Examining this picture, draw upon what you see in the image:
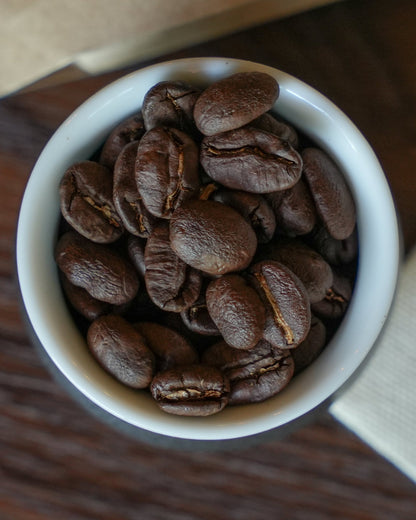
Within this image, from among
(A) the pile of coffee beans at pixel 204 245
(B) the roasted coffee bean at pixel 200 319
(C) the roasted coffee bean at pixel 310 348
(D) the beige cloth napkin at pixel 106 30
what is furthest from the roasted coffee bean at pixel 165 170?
(D) the beige cloth napkin at pixel 106 30

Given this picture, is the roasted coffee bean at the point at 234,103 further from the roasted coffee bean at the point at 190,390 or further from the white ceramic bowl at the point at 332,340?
the roasted coffee bean at the point at 190,390

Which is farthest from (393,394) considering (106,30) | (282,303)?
(106,30)

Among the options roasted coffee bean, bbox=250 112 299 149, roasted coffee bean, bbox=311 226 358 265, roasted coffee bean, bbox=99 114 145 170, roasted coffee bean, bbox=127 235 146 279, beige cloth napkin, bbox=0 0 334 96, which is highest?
beige cloth napkin, bbox=0 0 334 96

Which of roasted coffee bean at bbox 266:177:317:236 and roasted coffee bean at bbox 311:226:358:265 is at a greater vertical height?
roasted coffee bean at bbox 266:177:317:236

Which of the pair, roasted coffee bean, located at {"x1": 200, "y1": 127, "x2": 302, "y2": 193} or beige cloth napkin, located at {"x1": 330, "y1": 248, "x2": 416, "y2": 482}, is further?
beige cloth napkin, located at {"x1": 330, "y1": 248, "x2": 416, "y2": 482}

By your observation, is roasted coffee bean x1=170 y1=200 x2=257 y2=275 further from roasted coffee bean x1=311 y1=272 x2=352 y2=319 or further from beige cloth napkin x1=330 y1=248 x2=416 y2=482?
beige cloth napkin x1=330 y1=248 x2=416 y2=482

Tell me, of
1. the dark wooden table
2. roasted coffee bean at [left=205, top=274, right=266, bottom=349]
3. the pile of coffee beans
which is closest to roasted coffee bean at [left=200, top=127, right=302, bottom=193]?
the pile of coffee beans

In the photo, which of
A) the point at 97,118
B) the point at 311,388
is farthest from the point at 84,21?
the point at 311,388
